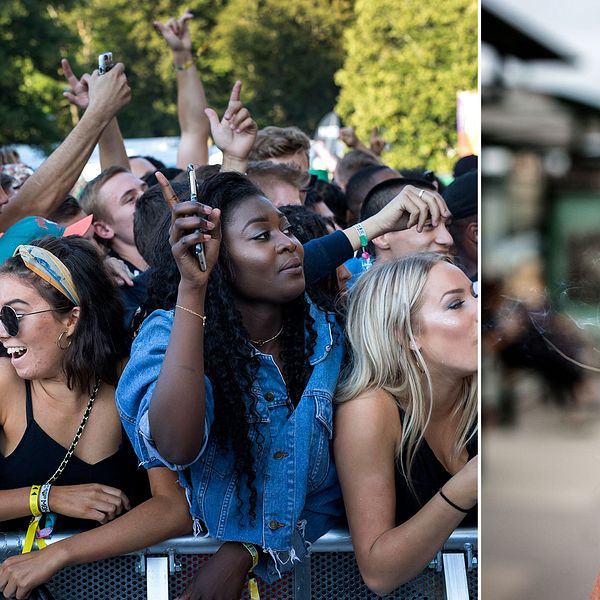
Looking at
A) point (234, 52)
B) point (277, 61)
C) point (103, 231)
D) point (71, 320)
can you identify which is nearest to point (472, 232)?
point (103, 231)

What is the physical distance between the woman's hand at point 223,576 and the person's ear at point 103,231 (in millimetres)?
2212

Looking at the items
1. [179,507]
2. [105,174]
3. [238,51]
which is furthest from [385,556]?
[238,51]

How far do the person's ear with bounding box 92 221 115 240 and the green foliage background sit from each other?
15503mm

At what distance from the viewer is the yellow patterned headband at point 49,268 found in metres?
2.58

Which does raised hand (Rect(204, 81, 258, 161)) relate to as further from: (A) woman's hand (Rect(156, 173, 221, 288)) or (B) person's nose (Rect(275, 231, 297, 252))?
(A) woman's hand (Rect(156, 173, 221, 288))

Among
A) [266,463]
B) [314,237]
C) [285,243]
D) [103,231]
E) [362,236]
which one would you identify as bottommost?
[266,463]

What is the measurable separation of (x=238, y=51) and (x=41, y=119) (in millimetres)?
10675

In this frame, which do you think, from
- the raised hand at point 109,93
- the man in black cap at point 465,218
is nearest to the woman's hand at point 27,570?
the raised hand at point 109,93

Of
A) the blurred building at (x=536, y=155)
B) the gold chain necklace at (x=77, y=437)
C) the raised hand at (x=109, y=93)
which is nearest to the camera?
the blurred building at (x=536, y=155)

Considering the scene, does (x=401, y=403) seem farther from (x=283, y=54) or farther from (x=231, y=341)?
(x=283, y=54)

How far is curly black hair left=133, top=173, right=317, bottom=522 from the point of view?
2.26 metres

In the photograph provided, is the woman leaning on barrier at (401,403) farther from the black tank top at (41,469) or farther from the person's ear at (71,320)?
the person's ear at (71,320)

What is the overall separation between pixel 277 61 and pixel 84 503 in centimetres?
3241

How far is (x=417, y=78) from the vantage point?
83.9 ft
